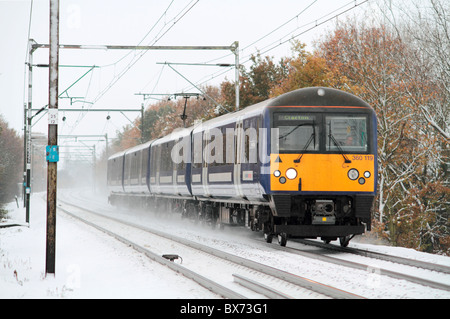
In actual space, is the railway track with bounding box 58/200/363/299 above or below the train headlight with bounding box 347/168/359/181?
below

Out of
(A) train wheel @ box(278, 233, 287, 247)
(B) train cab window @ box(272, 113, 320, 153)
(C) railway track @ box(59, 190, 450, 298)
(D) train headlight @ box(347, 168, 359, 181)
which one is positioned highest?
(B) train cab window @ box(272, 113, 320, 153)

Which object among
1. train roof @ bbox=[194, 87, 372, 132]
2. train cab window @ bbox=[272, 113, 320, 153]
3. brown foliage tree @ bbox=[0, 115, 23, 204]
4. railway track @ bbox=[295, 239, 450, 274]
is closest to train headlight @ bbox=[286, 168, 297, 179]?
train cab window @ bbox=[272, 113, 320, 153]

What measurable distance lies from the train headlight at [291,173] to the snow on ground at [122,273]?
1.64m

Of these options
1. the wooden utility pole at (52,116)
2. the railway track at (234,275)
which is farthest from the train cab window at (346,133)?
the wooden utility pole at (52,116)

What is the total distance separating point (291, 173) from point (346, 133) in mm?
1502

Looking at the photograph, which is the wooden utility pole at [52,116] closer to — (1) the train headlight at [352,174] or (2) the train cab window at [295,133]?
(2) the train cab window at [295,133]

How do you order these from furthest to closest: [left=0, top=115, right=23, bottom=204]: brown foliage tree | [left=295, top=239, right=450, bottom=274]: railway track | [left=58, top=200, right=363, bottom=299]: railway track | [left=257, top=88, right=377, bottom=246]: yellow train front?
1. [left=0, top=115, right=23, bottom=204]: brown foliage tree
2. [left=257, top=88, right=377, bottom=246]: yellow train front
3. [left=295, top=239, right=450, bottom=274]: railway track
4. [left=58, top=200, right=363, bottom=299]: railway track

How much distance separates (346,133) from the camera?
13586 mm

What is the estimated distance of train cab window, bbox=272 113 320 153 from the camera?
44.0 ft

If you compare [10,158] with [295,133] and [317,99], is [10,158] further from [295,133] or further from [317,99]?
[317,99]

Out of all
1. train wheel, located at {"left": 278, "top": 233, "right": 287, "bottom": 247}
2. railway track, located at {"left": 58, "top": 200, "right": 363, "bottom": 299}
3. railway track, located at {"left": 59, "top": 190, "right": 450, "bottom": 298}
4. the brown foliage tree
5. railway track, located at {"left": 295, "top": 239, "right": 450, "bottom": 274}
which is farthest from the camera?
the brown foliage tree

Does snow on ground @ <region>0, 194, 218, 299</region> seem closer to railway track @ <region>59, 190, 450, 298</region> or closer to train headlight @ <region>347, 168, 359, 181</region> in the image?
railway track @ <region>59, 190, 450, 298</region>

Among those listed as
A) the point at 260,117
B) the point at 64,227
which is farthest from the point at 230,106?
the point at 260,117

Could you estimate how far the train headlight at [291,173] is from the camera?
13.3 meters
